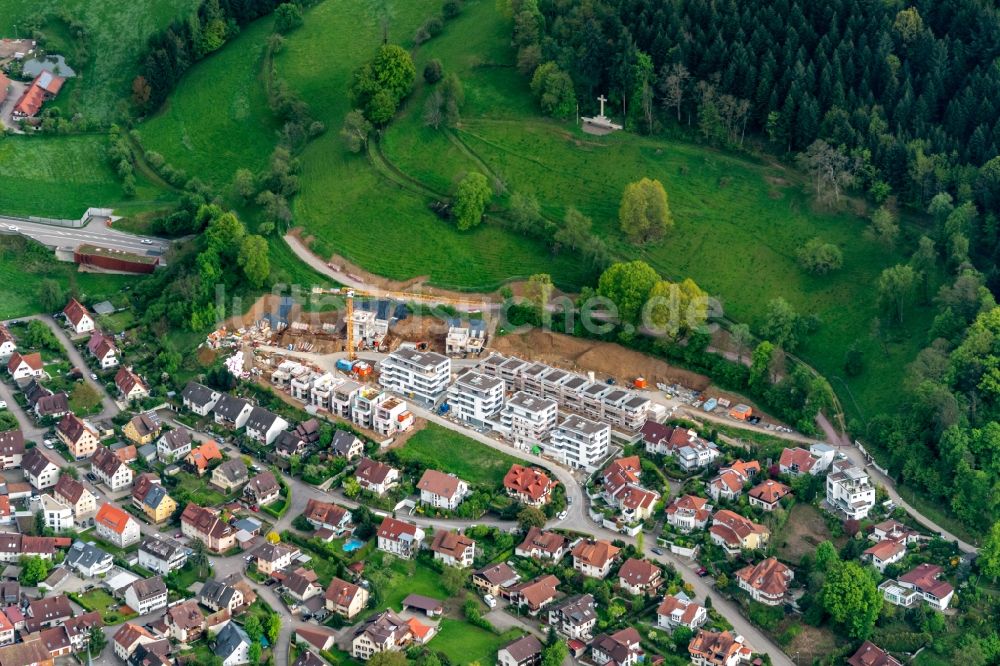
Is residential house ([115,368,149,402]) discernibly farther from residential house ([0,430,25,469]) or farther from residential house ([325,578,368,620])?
residential house ([325,578,368,620])

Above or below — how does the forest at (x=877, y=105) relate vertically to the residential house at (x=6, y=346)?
above

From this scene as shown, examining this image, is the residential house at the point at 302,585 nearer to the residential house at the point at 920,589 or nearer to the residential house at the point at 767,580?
the residential house at the point at 767,580

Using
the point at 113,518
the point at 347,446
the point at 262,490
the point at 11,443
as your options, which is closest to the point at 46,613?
the point at 113,518

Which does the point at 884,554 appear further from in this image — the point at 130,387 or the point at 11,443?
the point at 11,443

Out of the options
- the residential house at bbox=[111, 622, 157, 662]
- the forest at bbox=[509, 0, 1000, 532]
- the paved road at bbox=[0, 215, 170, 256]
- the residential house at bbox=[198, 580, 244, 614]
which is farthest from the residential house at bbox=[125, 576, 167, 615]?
the forest at bbox=[509, 0, 1000, 532]

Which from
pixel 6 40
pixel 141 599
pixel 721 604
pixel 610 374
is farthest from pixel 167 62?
pixel 721 604

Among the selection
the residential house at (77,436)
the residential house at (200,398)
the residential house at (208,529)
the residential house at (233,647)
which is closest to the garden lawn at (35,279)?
the residential house at (200,398)

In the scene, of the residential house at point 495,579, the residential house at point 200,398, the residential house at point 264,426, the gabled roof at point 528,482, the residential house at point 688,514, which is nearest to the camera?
the residential house at point 495,579

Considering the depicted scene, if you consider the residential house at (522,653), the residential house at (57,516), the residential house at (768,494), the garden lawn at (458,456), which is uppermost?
the residential house at (768,494)
